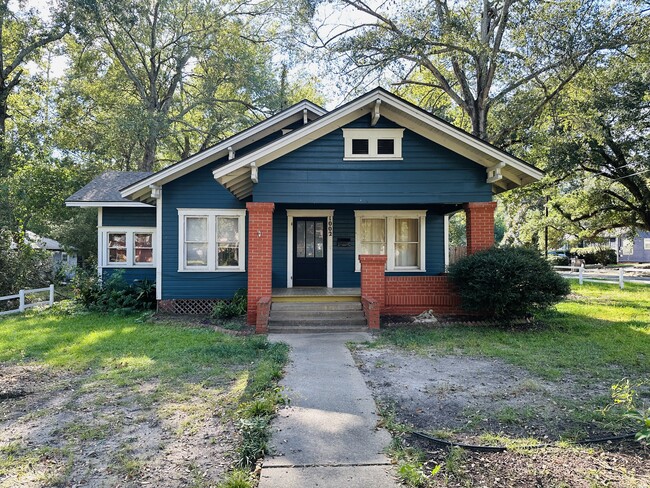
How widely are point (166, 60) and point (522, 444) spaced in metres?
27.4

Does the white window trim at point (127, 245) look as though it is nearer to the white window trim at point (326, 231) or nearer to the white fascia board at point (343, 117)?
the white window trim at point (326, 231)

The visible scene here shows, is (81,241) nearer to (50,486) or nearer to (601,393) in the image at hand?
(50,486)

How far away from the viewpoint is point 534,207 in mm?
29453

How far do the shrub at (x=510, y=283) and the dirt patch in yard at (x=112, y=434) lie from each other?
5.88 metres

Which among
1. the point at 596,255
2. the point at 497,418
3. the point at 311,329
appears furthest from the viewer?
the point at 596,255

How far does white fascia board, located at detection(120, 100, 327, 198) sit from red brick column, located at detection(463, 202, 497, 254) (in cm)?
495

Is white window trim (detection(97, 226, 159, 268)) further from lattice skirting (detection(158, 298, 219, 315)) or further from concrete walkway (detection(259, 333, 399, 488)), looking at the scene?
concrete walkway (detection(259, 333, 399, 488))

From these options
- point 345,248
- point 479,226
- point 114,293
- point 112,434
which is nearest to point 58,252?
point 114,293

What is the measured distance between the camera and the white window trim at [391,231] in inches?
478

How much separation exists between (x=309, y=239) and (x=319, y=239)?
1.01ft

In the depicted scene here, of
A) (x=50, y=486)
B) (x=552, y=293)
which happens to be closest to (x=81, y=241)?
(x=50, y=486)

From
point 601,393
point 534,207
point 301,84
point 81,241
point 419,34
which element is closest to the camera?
point 601,393

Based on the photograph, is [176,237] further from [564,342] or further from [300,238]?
[564,342]

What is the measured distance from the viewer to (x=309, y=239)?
1215 cm
